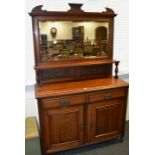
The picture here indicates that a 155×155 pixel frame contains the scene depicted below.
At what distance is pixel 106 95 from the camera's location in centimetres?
204

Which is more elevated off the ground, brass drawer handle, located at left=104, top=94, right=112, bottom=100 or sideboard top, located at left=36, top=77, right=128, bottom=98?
sideboard top, located at left=36, top=77, right=128, bottom=98

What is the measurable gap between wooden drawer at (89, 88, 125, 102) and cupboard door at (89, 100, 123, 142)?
65 millimetres

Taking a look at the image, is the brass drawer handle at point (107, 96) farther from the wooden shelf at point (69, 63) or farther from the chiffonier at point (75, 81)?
the wooden shelf at point (69, 63)

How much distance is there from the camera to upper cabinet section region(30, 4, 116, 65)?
2000 millimetres

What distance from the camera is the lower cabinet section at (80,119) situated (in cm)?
188

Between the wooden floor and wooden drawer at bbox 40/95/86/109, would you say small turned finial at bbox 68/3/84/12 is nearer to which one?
wooden drawer at bbox 40/95/86/109

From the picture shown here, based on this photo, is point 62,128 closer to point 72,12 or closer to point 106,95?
point 106,95

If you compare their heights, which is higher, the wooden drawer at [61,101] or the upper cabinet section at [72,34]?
the upper cabinet section at [72,34]

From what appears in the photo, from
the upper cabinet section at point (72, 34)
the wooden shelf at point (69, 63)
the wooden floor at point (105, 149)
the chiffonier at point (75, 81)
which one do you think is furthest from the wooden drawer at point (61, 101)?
the wooden floor at point (105, 149)

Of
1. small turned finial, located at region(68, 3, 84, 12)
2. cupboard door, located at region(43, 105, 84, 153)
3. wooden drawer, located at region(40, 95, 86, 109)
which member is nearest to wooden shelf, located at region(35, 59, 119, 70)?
wooden drawer, located at region(40, 95, 86, 109)
